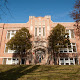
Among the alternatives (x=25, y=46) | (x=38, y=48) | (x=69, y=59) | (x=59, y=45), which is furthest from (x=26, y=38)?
(x=69, y=59)

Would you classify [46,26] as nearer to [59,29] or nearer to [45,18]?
[45,18]

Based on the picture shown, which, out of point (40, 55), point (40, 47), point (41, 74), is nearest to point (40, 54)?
point (40, 55)

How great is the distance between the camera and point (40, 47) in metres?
20.3

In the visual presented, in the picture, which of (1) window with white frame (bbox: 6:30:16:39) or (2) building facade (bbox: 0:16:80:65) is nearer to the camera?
(2) building facade (bbox: 0:16:80:65)

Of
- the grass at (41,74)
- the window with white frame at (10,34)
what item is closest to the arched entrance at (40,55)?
the window with white frame at (10,34)

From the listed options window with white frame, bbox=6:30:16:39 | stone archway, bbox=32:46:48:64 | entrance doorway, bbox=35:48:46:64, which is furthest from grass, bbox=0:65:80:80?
window with white frame, bbox=6:30:16:39

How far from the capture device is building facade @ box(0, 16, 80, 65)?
19.8 m

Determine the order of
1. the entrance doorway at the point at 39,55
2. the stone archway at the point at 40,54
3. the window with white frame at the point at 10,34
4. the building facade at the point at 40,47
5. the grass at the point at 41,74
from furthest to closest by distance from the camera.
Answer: the window with white frame at the point at 10,34 → the entrance doorway at the point at 39,55 → the stone archway at the point at 40,54 → the building facade at the point at 40,47 → the grass at the point at 41,74

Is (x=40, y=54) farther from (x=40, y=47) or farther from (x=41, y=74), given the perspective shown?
(x=41, y=74)

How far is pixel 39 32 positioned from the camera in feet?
72.2

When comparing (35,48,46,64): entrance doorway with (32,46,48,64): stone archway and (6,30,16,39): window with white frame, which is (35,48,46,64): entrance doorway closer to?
(32,46,48,64): stone archway

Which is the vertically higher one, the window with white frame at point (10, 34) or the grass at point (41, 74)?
the window with white frame at point (10, 34)

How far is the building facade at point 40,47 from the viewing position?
19.8m

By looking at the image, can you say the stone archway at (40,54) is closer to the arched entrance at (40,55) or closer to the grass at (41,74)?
the arched entrance at (40,55)
